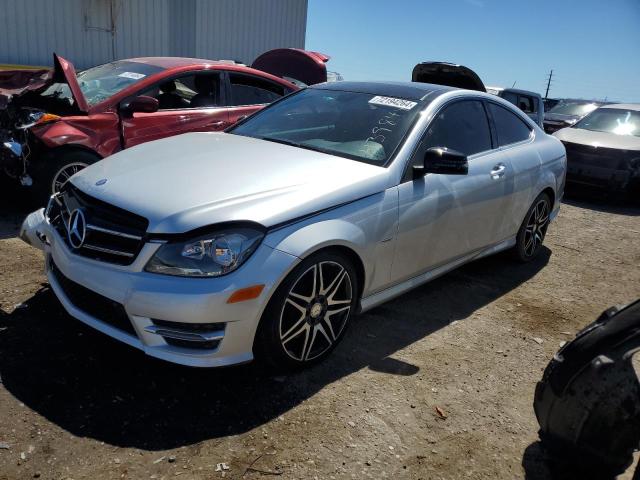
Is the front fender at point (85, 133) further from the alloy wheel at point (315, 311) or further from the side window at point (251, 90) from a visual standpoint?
the alloy wheel at point (315, 311)

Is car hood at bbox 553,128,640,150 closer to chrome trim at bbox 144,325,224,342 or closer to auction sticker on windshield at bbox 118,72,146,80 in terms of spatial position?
auction sticker on windshield at bbox 118,72,146,80

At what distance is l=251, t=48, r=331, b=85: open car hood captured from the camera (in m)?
7.84

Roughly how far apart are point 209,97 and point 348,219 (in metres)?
3.42

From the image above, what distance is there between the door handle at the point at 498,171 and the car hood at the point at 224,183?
123 cm

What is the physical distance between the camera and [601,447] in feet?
7.02

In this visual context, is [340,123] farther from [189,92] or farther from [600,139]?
[600,139]

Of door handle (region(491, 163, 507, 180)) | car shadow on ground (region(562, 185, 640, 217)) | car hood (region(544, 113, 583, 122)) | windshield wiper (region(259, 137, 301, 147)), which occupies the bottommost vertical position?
car shadow on ground (region(562, 185, 640, 217))

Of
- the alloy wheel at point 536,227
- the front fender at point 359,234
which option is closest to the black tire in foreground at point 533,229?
the alloy wheel at point 536,227

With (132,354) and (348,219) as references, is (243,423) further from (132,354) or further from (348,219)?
(348,219)

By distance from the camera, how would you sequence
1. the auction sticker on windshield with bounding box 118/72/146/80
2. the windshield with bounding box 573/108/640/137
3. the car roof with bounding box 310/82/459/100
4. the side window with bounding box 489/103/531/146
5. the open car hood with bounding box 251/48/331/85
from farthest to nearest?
the windshield with bounding box 573/108/640/137, the open car hood with bounding box 251/48/331/85, the auction sticker on windshield with bounding box 118/72/146/80, the side window with bounding box 489/103/531/146, the car roof with bounding box 310/82/459/100

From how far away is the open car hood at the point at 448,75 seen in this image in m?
8.30

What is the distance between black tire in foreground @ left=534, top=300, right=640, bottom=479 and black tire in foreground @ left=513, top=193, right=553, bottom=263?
2.66 metres

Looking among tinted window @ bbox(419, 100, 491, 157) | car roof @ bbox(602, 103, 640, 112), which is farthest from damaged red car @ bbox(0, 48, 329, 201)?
car roof @ bbox(602, 103, 640, 112)

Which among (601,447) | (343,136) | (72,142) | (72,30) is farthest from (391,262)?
(72,30)
